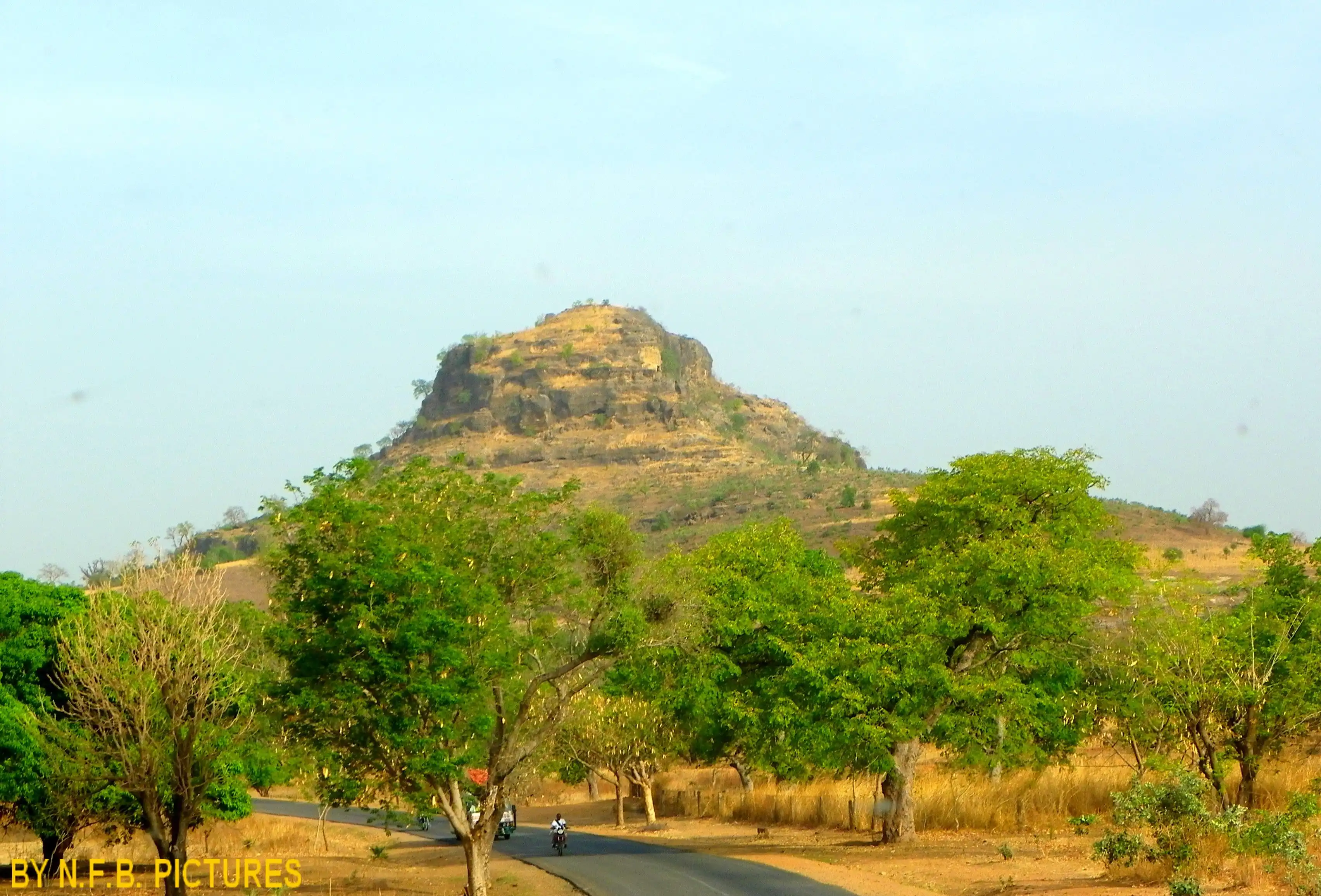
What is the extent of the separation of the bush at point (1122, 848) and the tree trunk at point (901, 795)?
9586 millimetres

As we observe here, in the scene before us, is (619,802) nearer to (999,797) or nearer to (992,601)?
(999,797)

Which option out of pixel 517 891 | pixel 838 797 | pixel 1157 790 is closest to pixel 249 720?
pixel 517 891

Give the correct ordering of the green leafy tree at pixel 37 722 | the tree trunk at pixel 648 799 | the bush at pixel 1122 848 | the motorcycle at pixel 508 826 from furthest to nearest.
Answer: the tree trunk at pixel 648 799
the motorcycle at pixel 508 826
the green leafy tree at pixel 37 722
the bush at pixel 1122 848

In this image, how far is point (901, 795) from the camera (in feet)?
112

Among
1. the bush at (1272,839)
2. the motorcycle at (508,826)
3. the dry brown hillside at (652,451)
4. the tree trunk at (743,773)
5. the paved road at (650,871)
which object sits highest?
the dry brown hillside at (652,451)

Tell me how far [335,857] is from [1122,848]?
24.5 meters

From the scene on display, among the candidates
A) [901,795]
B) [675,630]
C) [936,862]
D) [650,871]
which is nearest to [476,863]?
[675,630]

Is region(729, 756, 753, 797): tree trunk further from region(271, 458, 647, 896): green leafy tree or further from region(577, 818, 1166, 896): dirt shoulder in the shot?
region(271, 458, 647, 896): green leafy tree

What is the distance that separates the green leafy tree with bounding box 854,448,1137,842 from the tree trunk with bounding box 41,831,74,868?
1826cm

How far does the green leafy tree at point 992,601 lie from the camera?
32.0 meters

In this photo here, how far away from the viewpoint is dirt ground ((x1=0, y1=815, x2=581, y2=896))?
30.8 m

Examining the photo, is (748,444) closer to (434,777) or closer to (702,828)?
(702,828)

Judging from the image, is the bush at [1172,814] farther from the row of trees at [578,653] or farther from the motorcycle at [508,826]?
the motorcycle at [508,826]

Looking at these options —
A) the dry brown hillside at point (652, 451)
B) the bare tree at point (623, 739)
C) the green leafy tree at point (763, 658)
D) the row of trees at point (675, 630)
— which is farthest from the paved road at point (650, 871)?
the dry brown hillside at point (652, 451)
